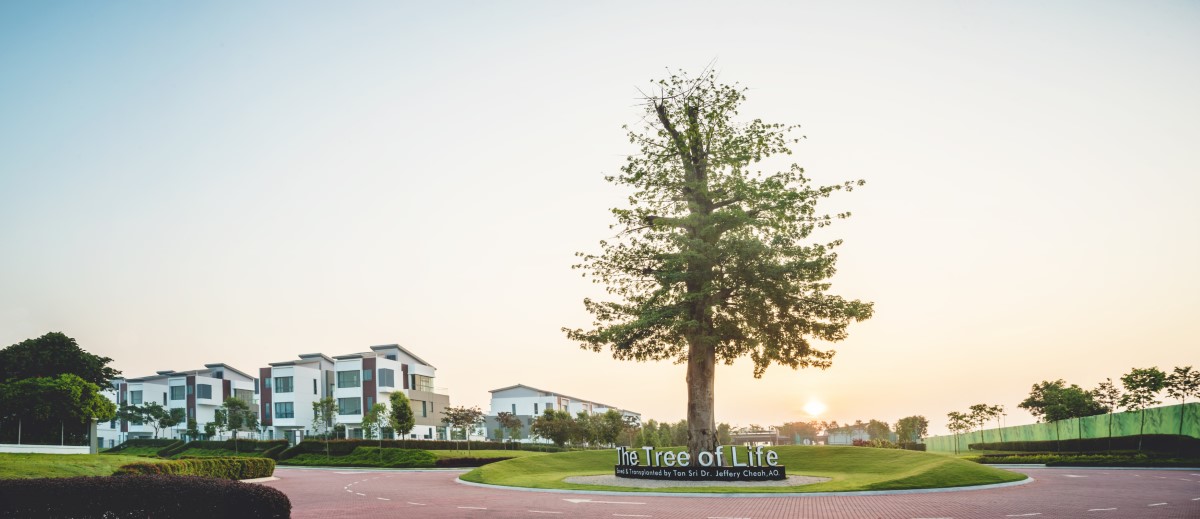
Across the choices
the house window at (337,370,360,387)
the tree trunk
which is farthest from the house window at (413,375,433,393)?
the tree trunk

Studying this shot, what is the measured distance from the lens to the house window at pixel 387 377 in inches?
3194

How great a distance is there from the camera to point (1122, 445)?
1747 inches

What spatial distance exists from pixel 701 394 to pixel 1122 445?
2808cm

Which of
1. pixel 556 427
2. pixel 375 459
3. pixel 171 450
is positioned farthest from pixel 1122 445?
pixel 171 450

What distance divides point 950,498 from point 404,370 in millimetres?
70659

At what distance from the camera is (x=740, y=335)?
31.7m

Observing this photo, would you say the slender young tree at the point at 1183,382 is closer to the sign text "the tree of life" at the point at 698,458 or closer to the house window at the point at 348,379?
the sign text "the tree of life" at the point at 698,458

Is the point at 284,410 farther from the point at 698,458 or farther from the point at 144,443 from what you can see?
the point at 698,458

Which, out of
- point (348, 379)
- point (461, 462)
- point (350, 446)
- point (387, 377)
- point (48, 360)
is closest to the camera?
point (461, 462)

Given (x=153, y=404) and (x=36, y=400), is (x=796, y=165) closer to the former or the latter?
(x=36, y=400)

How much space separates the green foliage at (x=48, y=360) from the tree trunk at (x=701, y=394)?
4655 centimetres

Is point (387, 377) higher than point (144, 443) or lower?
higher

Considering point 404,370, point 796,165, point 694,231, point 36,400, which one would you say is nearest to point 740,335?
point 694,231

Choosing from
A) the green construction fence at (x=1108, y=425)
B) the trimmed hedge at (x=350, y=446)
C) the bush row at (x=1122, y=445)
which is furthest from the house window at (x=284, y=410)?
the green construction fence at (x=1108, y=425)
